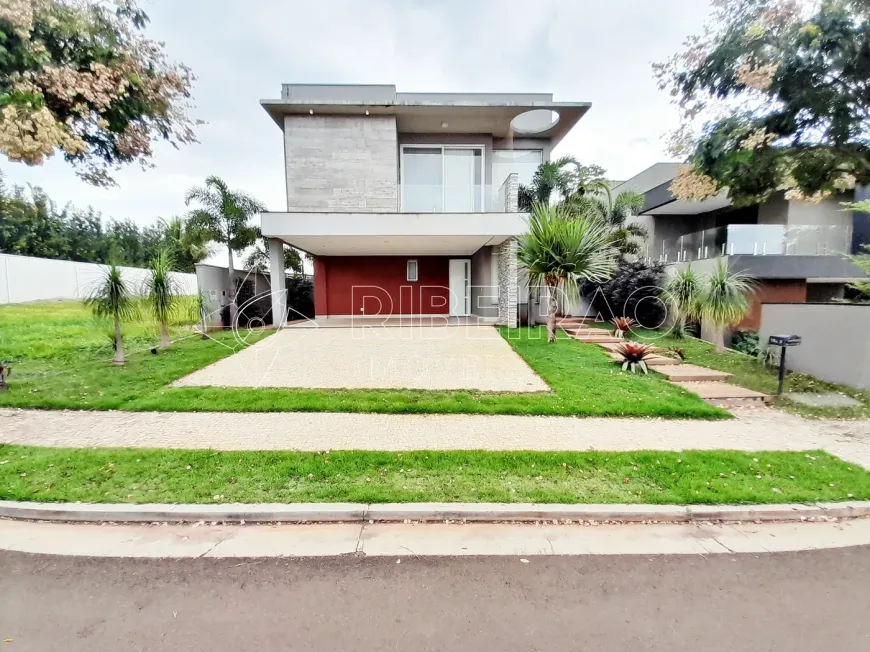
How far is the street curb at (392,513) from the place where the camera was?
127 inches

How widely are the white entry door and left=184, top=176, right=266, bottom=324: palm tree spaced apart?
8638mm

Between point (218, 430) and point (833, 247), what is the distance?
52.1 ft

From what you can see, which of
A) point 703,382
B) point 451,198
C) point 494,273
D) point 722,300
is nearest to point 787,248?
point 722,300

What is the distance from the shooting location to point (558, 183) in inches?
569

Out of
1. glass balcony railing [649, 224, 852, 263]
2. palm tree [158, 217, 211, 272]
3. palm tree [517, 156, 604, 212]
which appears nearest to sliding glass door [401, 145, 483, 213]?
palm tree [517, 156, 604, 212]

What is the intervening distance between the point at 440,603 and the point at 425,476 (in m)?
1.50

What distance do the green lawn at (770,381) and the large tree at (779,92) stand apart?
4.11 m

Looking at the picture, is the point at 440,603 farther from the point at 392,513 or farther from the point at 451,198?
the point at 451,198

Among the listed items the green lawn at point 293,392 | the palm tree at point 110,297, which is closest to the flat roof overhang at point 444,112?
the palm tree at point 110,297

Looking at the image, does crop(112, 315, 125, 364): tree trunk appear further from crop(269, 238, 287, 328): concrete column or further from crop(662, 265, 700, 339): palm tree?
crop(662, 265, 700, 339): palm tree

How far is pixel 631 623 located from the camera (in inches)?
87.4

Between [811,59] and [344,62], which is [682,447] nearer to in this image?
[811,59]

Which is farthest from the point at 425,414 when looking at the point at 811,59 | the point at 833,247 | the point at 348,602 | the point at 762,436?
the point at 833,247

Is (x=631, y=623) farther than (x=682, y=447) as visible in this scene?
No
